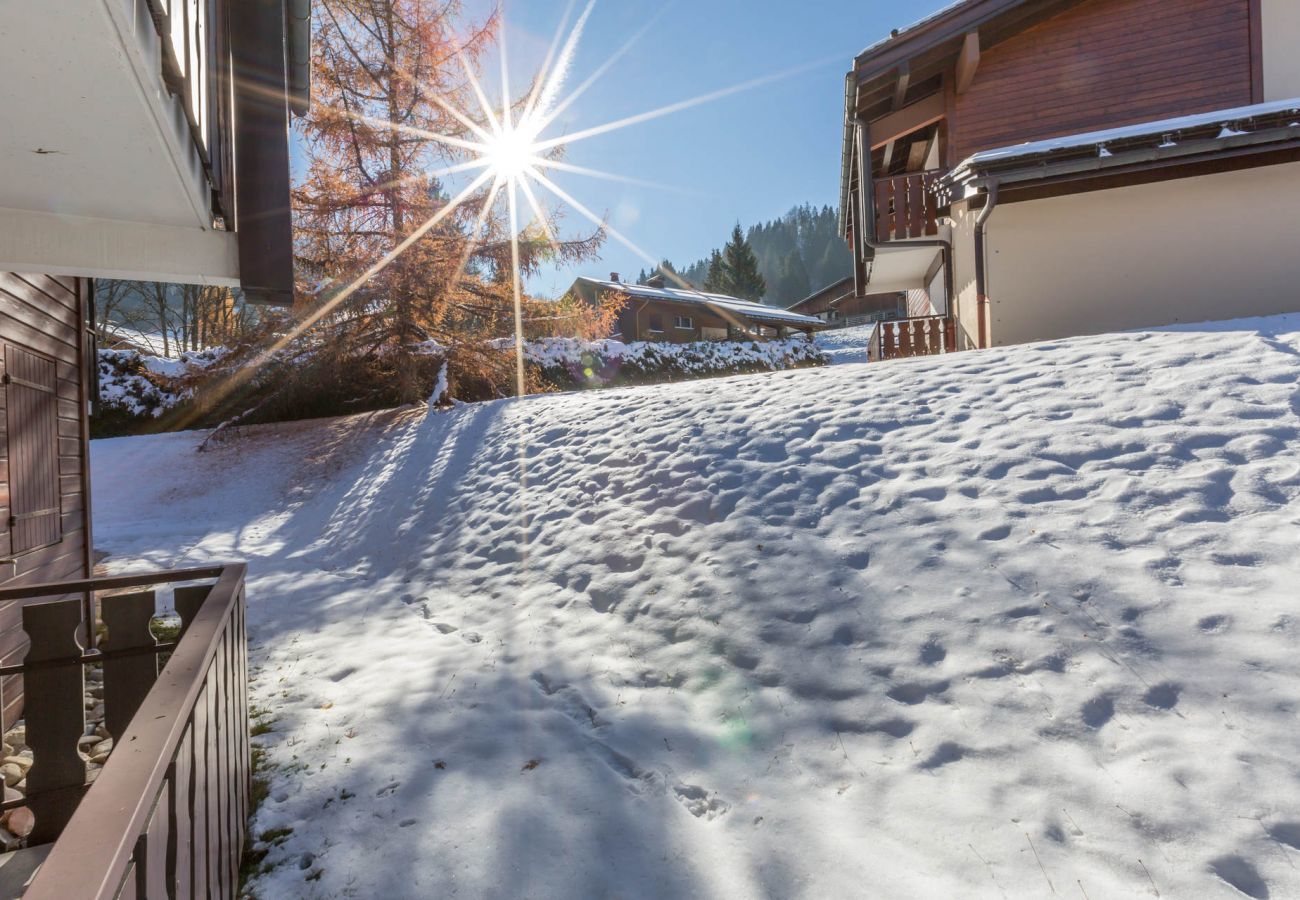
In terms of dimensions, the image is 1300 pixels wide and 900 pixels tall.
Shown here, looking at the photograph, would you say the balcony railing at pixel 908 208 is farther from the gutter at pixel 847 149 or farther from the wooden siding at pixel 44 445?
the wooden siding at pixel 44 445

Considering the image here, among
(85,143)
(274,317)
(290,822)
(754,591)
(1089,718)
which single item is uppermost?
(274,317)

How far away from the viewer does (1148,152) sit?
782 cm

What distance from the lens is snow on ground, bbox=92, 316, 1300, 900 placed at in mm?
2412

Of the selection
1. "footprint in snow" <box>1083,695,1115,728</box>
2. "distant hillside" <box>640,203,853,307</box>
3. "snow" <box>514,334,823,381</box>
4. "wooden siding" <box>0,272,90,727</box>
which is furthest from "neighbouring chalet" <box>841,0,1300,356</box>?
"distant hillside" <box>640,203,853,307</box>

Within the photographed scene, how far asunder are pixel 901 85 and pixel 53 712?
13483 millimetres

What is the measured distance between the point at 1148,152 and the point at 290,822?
11115 mm

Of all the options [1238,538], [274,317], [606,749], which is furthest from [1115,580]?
[274,317]

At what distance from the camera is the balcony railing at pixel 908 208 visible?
1074 cm

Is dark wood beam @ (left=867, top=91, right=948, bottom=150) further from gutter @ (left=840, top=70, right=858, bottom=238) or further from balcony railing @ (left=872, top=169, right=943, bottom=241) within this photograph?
balcony railing @ (left=872, top=169, right=943, bottom=241)

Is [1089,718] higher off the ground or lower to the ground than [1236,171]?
lower

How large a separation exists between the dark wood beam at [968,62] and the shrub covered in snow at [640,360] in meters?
9.30

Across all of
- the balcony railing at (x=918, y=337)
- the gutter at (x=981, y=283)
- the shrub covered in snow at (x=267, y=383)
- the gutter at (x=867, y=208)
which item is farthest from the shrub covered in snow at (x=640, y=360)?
the gutter at (x=981, y=283)

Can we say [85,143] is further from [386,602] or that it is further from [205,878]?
[386,602]

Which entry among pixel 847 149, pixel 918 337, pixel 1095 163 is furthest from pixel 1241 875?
pixel 847 149
